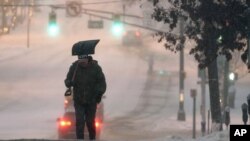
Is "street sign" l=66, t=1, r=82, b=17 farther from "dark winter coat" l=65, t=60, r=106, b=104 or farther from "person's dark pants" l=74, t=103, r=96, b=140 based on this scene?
"dark winter coat" l=65, t=60, r=106, b=104

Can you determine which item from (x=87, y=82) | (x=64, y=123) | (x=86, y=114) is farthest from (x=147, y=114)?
(x=87, y=82)

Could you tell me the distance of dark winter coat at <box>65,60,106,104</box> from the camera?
12.5 metres

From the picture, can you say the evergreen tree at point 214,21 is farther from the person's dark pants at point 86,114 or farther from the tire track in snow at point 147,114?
the tire track in snow at point 147,114

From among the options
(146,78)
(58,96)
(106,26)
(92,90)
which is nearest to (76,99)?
(92,90)

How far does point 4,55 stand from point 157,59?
706 inches

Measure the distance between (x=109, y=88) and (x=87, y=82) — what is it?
5042cm

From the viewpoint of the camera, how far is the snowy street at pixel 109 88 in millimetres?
40094

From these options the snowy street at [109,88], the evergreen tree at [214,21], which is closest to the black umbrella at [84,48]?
the snowy street at [109,88]

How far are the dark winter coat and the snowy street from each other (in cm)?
251

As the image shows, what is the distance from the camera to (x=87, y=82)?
41.1ft

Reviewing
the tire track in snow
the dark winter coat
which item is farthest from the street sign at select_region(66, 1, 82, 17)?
the dark winter coat

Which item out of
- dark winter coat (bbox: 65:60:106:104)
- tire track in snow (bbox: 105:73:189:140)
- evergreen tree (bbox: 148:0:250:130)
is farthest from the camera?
tire track in snow (bbox: 105:73:189:140)

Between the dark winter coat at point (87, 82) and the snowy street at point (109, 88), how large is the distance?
2512 mm

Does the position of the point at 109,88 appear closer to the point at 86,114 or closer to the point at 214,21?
the point at 214,21
